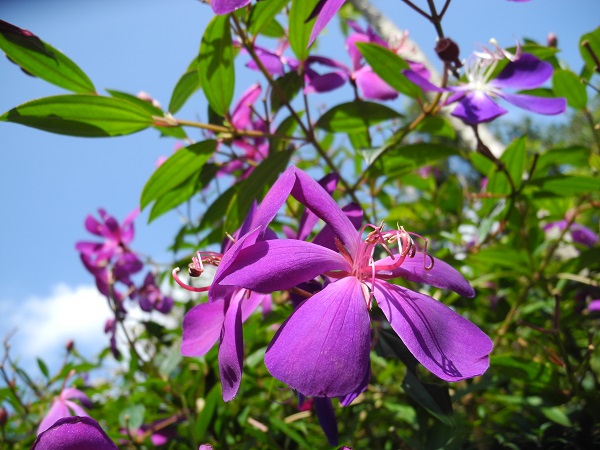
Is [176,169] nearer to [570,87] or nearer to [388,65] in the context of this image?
[388,65]

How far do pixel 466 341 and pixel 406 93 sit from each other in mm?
603

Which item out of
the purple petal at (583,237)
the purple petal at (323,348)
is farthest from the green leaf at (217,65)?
the purple petal at (583,237)

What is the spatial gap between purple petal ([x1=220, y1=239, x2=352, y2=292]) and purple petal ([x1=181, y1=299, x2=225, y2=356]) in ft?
0.40

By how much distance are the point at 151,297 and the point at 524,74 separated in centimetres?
112

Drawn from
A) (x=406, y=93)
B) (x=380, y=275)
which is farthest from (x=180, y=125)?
(x=380, y=275)

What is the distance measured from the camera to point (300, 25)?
916 millimetres

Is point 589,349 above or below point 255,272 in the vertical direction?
below

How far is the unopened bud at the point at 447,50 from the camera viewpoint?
791 millimetres

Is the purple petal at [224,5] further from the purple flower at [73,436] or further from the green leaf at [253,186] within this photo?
the purple flower at [73,436]

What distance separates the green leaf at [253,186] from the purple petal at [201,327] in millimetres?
279

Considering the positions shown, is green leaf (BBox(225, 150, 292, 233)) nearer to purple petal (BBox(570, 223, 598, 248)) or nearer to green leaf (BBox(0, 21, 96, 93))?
green leaf (BBox(0, 21, 96, 93))

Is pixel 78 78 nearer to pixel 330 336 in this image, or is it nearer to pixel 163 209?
pixel 163 209

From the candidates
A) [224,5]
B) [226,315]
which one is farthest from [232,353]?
[224,5]

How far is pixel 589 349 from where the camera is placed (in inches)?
28.5
